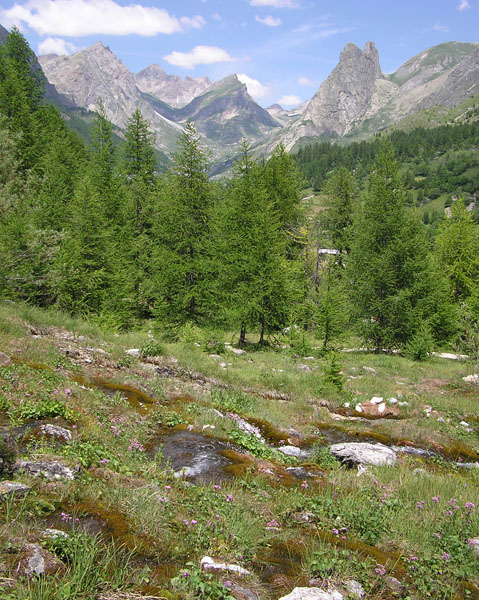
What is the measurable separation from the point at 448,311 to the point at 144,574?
31.9m

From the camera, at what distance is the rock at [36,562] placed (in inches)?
102

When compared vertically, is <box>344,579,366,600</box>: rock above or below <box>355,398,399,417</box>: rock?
above

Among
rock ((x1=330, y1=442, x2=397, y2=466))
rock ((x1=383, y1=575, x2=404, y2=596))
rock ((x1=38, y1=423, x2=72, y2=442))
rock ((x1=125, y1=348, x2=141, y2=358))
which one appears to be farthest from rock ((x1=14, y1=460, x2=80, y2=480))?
rock ((x1=125, y1=348, x2=141, y2=358))

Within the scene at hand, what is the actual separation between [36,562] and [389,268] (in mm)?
25645

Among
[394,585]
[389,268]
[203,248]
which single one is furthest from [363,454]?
[389,268]

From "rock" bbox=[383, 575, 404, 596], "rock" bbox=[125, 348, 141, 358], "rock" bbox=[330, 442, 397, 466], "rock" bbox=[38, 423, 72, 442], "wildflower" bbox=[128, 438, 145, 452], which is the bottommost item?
"rock" bbox=[330, 442, 397, 466]

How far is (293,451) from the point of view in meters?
8.27

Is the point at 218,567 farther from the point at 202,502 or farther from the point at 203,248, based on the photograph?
the point at 203,248

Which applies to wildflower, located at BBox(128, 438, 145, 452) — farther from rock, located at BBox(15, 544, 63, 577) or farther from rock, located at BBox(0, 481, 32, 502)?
rock, located at BBox(15, 544, 63, 577)

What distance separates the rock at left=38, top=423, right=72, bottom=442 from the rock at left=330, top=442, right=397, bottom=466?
551 cm

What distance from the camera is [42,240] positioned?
15961mm

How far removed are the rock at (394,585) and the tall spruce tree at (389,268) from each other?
22746 mm

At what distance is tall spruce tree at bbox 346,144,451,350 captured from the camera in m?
24.9

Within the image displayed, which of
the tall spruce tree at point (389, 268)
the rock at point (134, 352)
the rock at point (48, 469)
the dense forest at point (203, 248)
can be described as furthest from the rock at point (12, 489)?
the tall spruce tree at point (389, 268)
